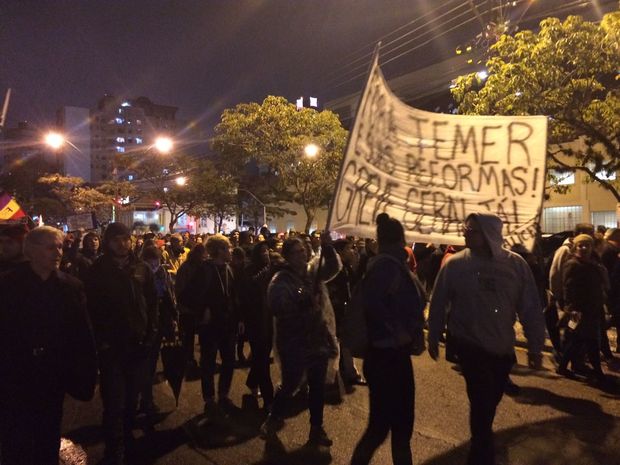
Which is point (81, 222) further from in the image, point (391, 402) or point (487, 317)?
point (487, 317)

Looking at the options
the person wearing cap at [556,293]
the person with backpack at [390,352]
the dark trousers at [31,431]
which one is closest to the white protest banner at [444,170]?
the person with backpack at [390,352]

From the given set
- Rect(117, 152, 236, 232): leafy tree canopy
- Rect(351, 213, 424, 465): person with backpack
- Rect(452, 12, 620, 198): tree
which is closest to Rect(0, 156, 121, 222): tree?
Rect(117, 152, 236, 232): leafy tree canopy

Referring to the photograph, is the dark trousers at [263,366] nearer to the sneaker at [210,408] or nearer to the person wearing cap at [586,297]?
the sneaker at [210,408]

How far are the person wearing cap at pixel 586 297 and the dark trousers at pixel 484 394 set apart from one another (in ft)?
10.3

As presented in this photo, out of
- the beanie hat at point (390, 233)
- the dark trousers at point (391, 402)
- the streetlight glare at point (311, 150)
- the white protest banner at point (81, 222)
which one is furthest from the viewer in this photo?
the streetlight glare at point (311, 150)

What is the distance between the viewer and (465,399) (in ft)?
18.4

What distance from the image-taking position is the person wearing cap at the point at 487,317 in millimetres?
3387

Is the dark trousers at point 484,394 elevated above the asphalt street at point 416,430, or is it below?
above

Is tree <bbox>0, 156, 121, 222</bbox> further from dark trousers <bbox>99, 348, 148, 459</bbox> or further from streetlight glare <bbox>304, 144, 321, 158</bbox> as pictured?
dark trousers <bbox>99, 348, 148, 459</bbox>

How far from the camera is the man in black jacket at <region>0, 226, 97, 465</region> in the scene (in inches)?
111

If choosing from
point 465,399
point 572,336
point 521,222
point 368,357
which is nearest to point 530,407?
point 465,399

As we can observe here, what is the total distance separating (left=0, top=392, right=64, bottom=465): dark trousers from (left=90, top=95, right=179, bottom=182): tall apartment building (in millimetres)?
106718

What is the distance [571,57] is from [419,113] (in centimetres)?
795

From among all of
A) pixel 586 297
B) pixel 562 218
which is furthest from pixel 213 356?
pixel 562 218
